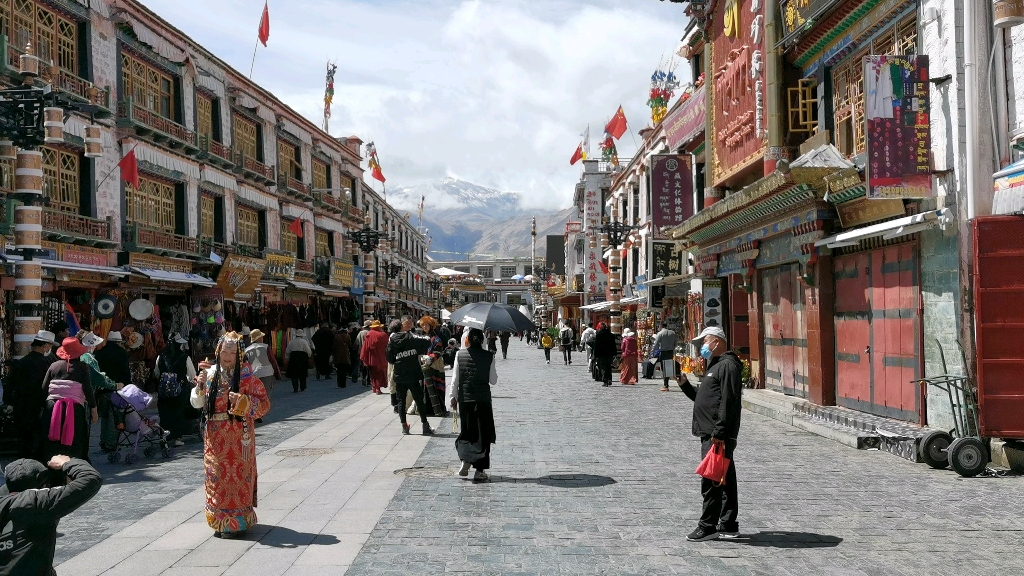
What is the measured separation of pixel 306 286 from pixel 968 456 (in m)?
24.6

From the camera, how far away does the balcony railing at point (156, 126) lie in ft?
63.7

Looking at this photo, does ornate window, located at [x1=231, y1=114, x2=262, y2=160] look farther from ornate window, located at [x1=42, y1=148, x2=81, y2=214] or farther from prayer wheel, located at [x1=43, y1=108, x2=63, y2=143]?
prayer wheel, located at [x1=43, y1=108, x2=63, y2=143]

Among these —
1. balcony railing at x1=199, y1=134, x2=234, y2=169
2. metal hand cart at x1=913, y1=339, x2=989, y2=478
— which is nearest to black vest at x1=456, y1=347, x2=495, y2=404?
metal hand cart at x1=913, y1=339, x2=989, y2=478

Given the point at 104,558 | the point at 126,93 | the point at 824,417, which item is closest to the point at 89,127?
the point at 126,93

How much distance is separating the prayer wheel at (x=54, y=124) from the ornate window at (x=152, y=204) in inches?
227

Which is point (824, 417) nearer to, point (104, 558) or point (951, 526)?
point (951, 526)

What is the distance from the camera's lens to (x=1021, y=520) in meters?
7.46

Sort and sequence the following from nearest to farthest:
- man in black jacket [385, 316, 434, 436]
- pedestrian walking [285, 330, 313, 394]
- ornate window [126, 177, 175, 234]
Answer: man in black jacket [385, 316, 434, 436]
ornate window [126, 177, 175, 234]
pedestrian walking [285, 330, 313, 394]

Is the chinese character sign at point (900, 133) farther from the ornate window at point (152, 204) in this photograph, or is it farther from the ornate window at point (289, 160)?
the ornate window at point (289, 160)

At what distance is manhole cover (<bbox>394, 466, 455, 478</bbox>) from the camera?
9.85 meters

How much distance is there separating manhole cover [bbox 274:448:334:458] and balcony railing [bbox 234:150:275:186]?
642 inches

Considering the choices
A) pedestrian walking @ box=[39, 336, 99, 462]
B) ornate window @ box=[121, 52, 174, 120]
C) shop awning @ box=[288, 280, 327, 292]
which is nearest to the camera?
pedestrian walking @ box=[39, 336, 99, 462]

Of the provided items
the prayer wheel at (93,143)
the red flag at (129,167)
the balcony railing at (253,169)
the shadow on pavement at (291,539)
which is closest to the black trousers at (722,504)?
the shadow on pavement at (291,539)

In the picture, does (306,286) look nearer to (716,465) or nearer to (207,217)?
(207,217)
